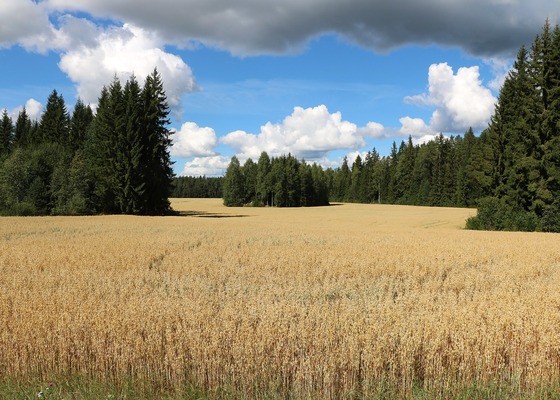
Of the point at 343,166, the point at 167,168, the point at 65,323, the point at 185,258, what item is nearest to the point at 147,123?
the point at 167,168

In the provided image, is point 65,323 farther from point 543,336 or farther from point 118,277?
point 543,336

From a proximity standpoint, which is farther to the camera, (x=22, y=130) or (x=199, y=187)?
(x=199, y=187)

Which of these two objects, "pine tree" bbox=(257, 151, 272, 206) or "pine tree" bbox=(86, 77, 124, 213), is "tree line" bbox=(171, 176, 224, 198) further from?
"pine tree" bbox=(86, 77, 124, 213)

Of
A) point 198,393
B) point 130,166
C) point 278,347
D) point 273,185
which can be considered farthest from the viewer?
point 273,185

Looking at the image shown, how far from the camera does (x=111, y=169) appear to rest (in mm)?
57656

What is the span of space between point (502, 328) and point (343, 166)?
150m

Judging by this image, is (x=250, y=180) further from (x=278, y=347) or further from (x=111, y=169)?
(x=278, y=347)

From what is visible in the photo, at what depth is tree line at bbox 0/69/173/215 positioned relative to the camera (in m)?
57.0

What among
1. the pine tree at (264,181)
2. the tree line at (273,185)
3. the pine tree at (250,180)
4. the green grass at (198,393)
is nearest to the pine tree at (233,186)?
the tree line at (273,185)

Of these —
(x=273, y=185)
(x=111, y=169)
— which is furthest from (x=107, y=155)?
(x=273, y=185)

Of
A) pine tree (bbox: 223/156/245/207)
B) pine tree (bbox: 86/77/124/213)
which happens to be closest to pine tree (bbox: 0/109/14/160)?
pine tree (bbox: 86/77/124/213)

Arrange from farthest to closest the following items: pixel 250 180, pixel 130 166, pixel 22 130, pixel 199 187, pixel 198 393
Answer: pixel 199 187, pixel 250 180, pixel 22 130, pixel 130 166, pixel 198 393

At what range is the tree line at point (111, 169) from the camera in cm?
5700

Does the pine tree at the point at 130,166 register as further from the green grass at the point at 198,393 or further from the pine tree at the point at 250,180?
the pine tree at the point at 250,180
